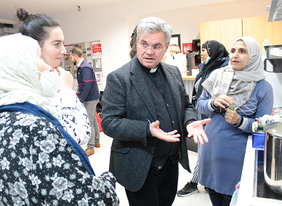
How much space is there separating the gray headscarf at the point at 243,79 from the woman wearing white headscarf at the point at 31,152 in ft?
3.89

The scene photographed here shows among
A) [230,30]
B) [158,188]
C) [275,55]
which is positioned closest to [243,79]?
[275,55]

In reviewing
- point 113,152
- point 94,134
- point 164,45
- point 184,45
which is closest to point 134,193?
point 113,152

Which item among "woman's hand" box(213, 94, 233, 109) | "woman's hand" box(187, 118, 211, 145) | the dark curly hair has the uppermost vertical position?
the dark curly hair

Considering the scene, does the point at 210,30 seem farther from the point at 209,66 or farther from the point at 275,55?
the point at 275,55

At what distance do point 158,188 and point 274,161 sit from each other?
782mm

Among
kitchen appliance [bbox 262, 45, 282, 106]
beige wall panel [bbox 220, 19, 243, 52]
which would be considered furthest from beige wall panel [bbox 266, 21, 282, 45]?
kitchen appliance [bbox 262, 45, 282, 106]

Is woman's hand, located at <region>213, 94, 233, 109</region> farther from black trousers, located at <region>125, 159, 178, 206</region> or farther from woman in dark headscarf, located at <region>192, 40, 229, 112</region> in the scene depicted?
woman in dark headscarf, located at <region>192, 40, 229, 112</region>

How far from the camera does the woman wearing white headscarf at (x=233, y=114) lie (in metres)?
1.44

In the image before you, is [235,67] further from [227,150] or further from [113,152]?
[113,152]

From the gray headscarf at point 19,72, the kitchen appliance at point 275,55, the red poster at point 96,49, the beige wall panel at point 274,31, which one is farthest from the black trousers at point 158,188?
the red poster at point 96,49

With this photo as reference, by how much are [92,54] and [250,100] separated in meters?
5.22

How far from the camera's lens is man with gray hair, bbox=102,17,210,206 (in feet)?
3.92

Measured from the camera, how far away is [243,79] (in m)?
1.51

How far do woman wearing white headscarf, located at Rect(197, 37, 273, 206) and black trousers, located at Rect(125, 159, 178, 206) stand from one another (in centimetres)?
33
